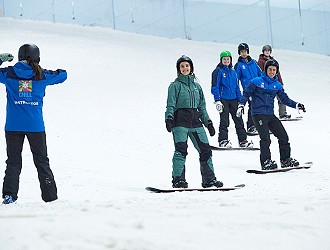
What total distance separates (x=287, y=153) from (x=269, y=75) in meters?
1.06

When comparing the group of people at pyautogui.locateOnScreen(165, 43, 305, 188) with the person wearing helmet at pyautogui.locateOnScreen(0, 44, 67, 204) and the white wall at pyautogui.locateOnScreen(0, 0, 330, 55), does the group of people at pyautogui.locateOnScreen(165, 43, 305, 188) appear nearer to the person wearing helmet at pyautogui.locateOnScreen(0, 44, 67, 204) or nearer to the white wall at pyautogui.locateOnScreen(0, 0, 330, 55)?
the person wearing helmet at pyautogui.locateOnScreen(0, 44, 67, 204)

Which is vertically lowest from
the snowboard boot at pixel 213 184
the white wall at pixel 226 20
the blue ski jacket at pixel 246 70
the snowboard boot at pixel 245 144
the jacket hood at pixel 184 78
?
the snowboard boot at pixel 213 184

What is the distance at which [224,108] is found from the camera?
31.2 feet

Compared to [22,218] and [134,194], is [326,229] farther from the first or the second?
[134,194]

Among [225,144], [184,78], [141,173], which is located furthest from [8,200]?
[225,144]

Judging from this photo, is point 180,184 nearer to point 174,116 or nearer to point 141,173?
point 174,116

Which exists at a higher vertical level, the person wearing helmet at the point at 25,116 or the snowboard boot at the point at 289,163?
the person wearing helmet at the point at 25,116

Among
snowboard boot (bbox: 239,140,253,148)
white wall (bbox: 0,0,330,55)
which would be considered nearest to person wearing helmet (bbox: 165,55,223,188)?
snowboard boot (bbox: 239,140,253,148)

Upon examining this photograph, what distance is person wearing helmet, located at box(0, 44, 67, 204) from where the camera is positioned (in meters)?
4.84

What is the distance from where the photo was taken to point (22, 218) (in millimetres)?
3020

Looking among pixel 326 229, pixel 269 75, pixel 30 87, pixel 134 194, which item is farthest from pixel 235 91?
pixel 326 229

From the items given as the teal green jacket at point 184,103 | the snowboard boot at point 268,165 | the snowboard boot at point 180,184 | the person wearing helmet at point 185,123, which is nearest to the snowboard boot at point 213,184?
the person wearing helmet at point 185,123

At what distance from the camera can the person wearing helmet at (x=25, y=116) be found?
4836 mm

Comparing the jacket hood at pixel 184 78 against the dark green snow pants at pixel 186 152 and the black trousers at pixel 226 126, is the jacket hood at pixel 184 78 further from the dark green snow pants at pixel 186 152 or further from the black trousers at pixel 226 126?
the black trousers at pixel 226 126
